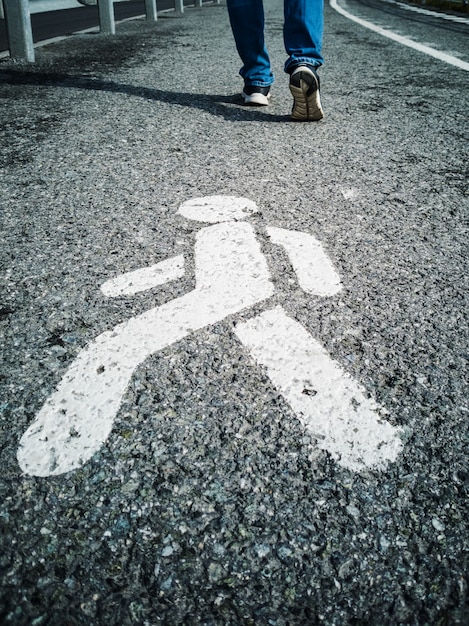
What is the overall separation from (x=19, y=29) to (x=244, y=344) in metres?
4.57

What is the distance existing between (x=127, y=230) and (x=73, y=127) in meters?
1.37

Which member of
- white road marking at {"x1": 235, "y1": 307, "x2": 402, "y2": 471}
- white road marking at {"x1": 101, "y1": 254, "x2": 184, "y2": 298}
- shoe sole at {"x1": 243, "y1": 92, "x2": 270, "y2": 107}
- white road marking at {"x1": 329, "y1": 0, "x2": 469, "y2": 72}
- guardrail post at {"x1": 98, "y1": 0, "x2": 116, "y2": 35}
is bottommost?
white road marking at {"x1": 235, "y1": 307, "x2": 402, "y2": 471}

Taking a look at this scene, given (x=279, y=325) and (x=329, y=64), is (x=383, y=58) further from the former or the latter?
(x=279, y=325)

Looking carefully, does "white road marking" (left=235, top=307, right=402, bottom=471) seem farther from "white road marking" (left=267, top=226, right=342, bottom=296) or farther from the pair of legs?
the pair of legs

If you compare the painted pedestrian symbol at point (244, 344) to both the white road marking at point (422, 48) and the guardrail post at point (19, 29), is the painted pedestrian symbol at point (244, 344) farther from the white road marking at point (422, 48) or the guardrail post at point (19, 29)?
the guardrail post at point (19, 29)

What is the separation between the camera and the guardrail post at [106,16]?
721cm

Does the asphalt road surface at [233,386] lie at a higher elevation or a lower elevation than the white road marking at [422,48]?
lower

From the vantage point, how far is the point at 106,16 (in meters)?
7.21

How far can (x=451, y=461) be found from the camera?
958 mm

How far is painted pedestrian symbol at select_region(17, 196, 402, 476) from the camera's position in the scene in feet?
3.22

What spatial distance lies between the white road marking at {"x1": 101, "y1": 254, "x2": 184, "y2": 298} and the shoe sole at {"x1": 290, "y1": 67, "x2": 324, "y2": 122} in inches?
66.1

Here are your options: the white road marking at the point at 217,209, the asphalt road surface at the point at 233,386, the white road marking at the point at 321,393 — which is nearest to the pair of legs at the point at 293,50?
the asphalt road surface at the point at 233,386

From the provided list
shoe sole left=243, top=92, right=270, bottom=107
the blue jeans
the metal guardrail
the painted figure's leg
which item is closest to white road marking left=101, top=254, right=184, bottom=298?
the painted figure's leg

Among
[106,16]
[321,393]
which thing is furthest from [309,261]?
[106,16]
